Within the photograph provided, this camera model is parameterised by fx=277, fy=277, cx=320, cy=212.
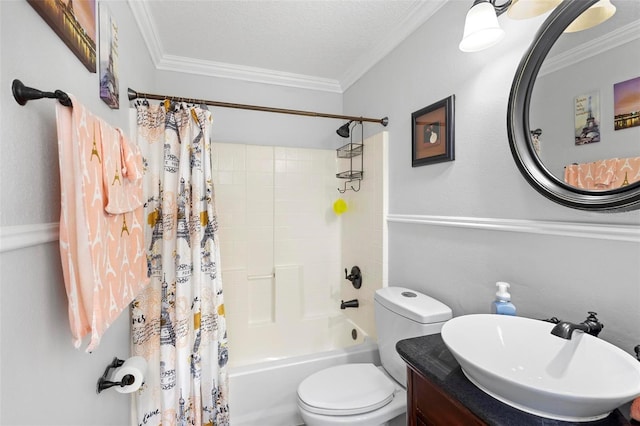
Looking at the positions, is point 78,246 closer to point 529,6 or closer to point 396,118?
point 529,6

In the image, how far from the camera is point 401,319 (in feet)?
4.51

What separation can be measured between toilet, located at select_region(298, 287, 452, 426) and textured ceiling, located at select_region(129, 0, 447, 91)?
154cm

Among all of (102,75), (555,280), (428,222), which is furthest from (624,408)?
(102,75)

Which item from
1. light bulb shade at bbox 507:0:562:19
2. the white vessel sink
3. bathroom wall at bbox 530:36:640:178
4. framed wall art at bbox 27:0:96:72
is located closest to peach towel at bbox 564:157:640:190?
bathroom wall at bbox 530:36:640:178

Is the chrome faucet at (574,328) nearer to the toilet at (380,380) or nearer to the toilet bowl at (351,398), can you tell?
Result: the toilet at (380,380)

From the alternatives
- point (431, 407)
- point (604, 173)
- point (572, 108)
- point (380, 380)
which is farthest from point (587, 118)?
point (380, 380)

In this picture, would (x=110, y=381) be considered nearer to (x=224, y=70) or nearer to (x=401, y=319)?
(x=401, y=319)

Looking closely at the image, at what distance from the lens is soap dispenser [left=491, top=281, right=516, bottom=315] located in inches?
40.3

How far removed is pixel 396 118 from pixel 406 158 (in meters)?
0.30

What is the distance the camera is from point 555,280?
0.97 meters

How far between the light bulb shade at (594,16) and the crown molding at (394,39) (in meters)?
0.71

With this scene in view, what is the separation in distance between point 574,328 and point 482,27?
1.01m

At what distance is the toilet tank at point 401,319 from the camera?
1271mm

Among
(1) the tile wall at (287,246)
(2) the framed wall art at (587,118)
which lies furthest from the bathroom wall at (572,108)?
(1) the tile wall at (287,246)
